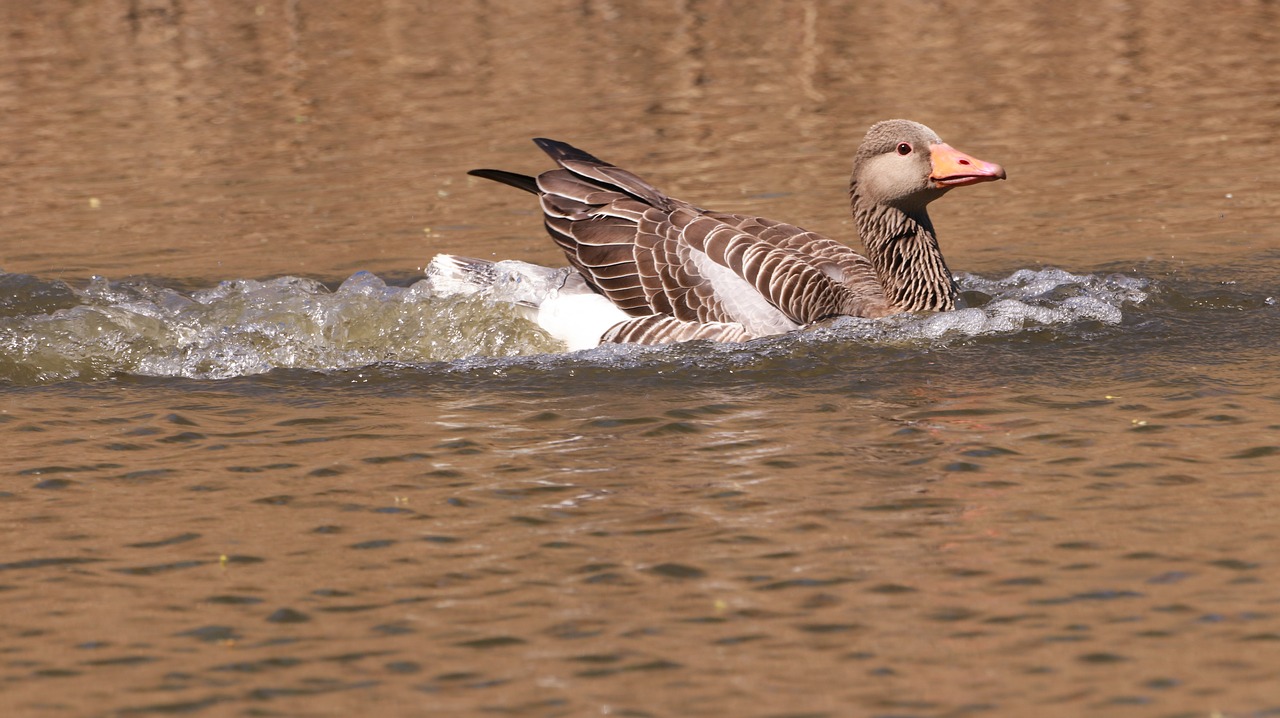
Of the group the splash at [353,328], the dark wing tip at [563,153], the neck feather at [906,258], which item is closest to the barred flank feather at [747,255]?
the neck feather at [906,258]

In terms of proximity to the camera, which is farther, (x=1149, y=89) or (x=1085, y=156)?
(x=1149, y=89)

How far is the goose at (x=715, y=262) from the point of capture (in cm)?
1077

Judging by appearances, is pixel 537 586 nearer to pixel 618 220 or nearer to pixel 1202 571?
pixel 1202 571

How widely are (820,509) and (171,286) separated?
7.57 m

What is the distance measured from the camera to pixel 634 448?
8789 mm

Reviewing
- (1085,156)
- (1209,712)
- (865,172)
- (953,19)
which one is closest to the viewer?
(1209,712)

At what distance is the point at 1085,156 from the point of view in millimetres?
17438

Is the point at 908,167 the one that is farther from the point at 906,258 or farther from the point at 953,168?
the point at 906,258

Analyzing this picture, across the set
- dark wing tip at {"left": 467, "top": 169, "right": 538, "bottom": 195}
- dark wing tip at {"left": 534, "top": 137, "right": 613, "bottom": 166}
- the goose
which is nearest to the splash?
the goose

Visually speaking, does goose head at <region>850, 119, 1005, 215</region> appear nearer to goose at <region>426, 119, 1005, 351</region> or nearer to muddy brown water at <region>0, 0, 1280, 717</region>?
goose at <region>426, 119, 1005, 351</region>

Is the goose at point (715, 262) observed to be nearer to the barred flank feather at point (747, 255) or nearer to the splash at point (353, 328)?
the barred flank feather at point (747, 255)

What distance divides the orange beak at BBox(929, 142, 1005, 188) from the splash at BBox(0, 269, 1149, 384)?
0.87m

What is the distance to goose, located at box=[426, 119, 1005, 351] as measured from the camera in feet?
35.3

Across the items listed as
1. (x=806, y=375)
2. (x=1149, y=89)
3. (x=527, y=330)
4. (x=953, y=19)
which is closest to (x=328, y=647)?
(x=806, y=375)
